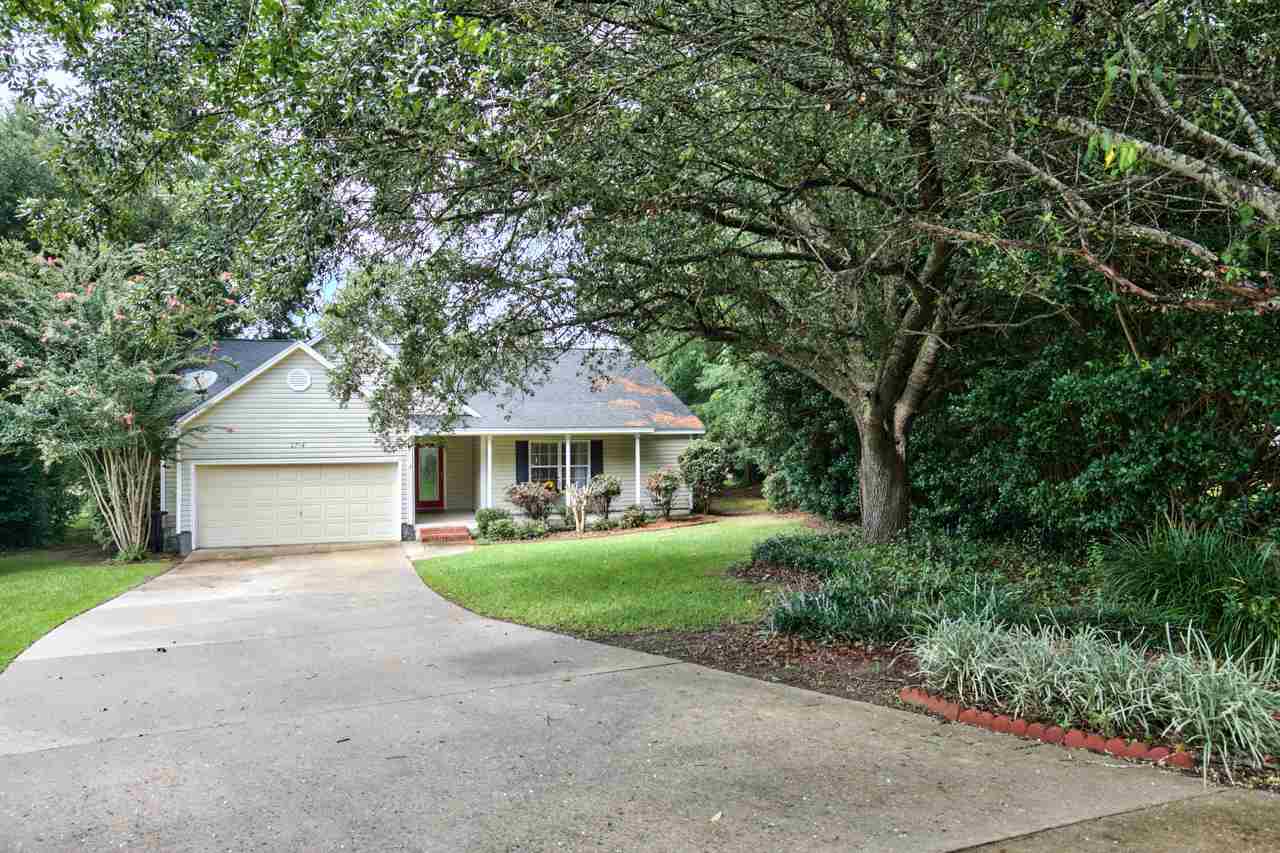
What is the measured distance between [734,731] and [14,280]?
593 inches

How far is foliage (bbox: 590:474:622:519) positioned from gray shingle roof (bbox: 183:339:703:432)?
51.6 inches

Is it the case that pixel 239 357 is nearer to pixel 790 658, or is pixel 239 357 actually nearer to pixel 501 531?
pixel 501 531

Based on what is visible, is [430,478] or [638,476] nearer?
[638,476]

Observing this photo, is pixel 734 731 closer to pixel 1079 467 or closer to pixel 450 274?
pixel 450 274

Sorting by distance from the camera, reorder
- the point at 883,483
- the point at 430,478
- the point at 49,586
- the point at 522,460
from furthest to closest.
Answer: the point at 430,478
the point at 522,460
the point at 49,586
the point at 883,483

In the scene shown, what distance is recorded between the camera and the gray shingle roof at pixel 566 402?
60.9 ft

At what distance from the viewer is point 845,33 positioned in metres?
5.19

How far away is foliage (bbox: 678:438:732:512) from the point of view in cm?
2119

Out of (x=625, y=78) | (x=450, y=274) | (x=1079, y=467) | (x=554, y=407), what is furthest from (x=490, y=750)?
(x=554, y=407)

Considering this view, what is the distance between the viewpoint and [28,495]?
56.9 ft

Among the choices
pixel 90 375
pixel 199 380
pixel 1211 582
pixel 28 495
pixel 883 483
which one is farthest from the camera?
pixel 28 495

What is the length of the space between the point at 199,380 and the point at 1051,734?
1739 centimetres

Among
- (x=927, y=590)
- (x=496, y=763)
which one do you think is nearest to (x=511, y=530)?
(x=927, y=590)

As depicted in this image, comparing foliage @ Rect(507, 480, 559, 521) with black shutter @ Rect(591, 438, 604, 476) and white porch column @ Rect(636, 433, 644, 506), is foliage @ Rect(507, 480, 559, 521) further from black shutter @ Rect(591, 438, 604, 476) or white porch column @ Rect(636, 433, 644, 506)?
white porch column @ Rect(636, 433, 644, 506)
